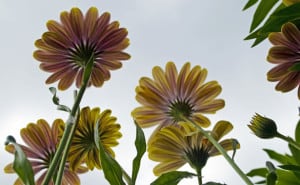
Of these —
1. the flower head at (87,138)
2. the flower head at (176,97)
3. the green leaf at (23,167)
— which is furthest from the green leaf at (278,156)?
the green leaf at (23,167)

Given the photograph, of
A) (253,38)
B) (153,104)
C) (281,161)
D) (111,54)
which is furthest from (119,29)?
(281,161)

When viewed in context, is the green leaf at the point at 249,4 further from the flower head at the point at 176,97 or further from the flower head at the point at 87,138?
the flower head at the point at 87,138

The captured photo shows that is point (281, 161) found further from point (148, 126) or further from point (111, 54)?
point (111, 54)

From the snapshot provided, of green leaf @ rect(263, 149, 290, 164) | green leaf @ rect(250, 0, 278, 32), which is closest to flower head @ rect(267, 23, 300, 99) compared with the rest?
green leaf @ rect(250, 0, 278, 32)

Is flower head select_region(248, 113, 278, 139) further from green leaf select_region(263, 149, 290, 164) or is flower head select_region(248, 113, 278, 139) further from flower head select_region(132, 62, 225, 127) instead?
green leaf select_region(263, 149, 290, 164)

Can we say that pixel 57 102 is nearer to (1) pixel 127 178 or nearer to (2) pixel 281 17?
(1) pixel 127 178

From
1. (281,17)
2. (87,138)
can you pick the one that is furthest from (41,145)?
(281,17)

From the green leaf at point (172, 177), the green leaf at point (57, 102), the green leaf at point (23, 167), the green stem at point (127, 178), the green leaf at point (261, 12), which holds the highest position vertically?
the green leaf at point (261, 12)
